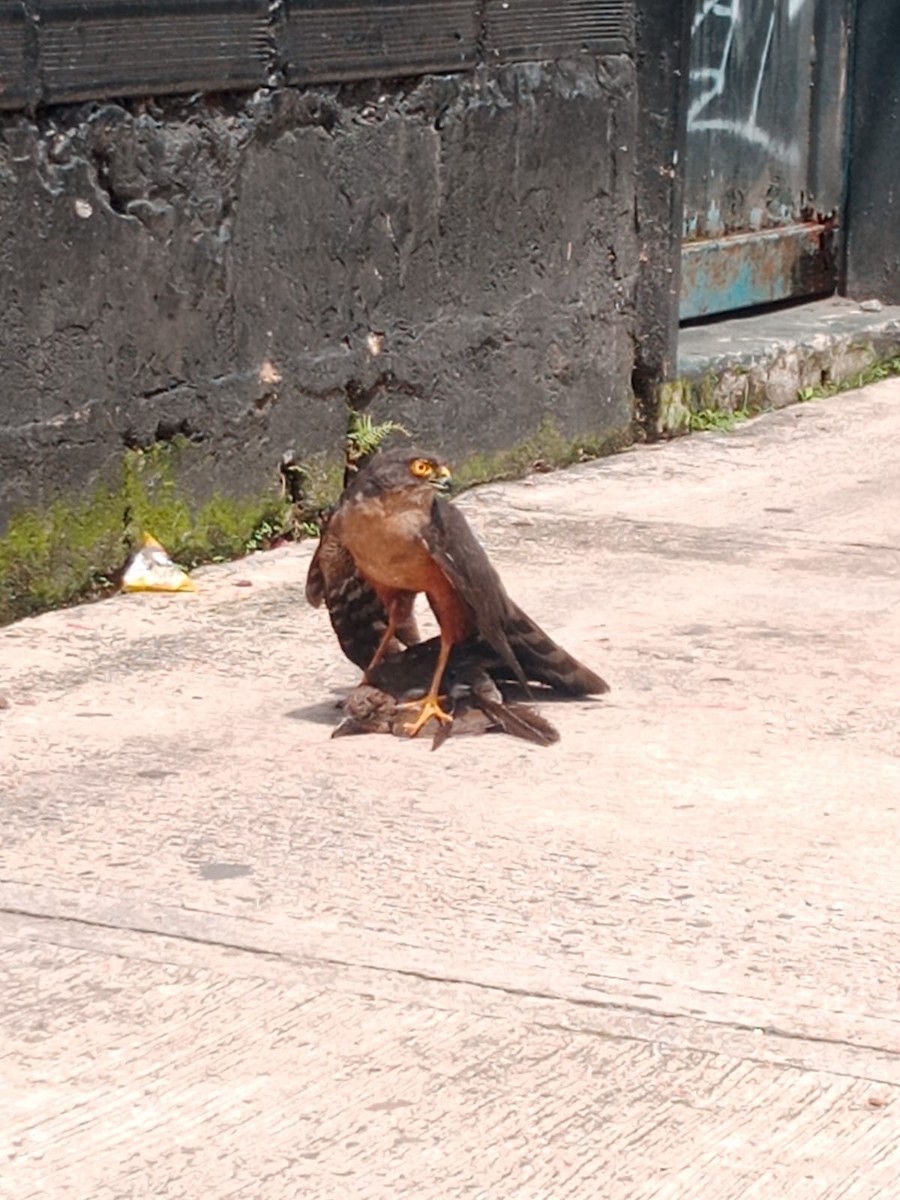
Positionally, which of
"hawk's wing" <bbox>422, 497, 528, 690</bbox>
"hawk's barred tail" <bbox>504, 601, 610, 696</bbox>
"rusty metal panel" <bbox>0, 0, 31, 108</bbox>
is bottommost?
"hawk's barred tail" <bbox>504, 601, 610, 696</bbox>

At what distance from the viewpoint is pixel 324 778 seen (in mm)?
4402

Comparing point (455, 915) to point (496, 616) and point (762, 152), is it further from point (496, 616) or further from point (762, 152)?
point (762, 152)

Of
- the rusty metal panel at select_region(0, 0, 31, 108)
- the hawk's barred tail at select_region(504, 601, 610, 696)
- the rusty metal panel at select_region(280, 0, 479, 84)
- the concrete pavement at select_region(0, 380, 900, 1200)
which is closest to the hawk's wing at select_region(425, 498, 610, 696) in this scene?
the hawk's barred tail at select_region(504, 601, 610, 696)

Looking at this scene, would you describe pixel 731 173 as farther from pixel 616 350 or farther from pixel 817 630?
pixel 817 630

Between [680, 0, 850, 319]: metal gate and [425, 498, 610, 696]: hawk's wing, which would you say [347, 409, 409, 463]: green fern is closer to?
[425, 498, 610, 696]: hawk's wing

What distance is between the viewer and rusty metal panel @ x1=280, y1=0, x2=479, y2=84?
20.8ft

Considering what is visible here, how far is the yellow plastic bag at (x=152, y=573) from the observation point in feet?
19.5

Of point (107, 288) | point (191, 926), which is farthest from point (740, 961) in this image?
point (107, 288)

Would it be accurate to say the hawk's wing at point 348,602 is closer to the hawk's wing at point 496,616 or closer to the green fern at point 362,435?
the hawk's wing at point 496,616

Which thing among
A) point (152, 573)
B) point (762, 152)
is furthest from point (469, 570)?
point (762, 152)

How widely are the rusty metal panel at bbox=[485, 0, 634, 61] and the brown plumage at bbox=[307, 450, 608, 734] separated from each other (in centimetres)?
286

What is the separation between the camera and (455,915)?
369 centimetres

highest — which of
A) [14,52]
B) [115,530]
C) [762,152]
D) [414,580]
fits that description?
[14,52]

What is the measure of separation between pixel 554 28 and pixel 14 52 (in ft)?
7.78
